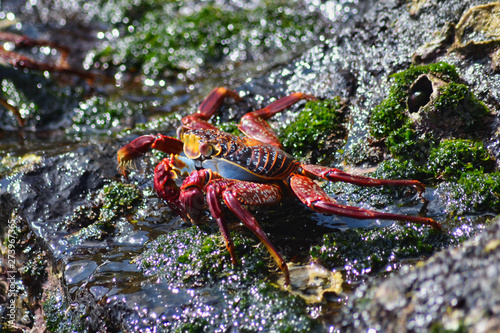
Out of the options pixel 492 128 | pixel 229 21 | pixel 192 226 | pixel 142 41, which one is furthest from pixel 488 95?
pixel 142 41

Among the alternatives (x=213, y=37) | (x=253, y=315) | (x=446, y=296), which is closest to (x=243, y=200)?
(x=253, y=315)

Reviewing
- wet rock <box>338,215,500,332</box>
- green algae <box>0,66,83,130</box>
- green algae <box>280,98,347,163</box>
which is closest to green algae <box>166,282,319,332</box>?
wet rock <box>338,215,500,332</box>

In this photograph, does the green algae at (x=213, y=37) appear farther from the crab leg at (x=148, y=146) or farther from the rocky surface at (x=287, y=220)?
the crab leg at (x=148, y=146)

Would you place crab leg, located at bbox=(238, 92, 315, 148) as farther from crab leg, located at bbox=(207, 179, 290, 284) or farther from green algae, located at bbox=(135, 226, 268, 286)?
green algae, located at bbox=(135, 226, 268, 286)

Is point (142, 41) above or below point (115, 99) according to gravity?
above

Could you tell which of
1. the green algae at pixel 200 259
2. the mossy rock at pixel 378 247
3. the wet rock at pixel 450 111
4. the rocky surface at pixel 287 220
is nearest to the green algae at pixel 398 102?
the rocky surface at pixel 287 220

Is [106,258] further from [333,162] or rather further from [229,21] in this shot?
[229,21]
